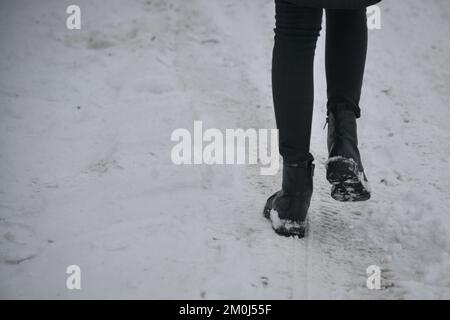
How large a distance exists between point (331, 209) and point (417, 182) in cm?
47

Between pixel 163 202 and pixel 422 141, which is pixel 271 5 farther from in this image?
pixel 163 202

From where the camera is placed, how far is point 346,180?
173 centimetres

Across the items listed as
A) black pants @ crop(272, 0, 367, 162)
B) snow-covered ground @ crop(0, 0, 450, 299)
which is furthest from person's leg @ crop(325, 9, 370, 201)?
snow-covered ground @ crop(0, 0, 450, 299)

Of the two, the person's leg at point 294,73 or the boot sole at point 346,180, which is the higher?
the person's leg at point 294,73

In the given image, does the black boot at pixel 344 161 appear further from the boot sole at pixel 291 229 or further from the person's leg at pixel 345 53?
the boot sole at pixel 291 229

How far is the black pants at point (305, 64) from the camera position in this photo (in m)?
1.64

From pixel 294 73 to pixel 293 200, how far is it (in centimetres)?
45

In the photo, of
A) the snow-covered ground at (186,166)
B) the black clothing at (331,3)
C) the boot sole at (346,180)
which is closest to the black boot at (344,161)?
the boot sole at (346,180)

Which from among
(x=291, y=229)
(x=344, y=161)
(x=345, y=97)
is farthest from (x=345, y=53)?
(x=291, y=229)

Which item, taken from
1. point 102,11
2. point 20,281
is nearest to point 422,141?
point 20,281

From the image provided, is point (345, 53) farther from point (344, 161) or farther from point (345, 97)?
point (344, 161)

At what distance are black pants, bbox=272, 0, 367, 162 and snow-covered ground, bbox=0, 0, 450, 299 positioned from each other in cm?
42

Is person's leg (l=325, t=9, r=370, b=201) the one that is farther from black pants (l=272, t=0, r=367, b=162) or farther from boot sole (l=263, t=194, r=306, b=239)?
boot sole (l=263, t=194, r=306, b=239)

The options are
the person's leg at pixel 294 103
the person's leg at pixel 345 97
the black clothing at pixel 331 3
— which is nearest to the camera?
the black clothing at pixel 331 3
